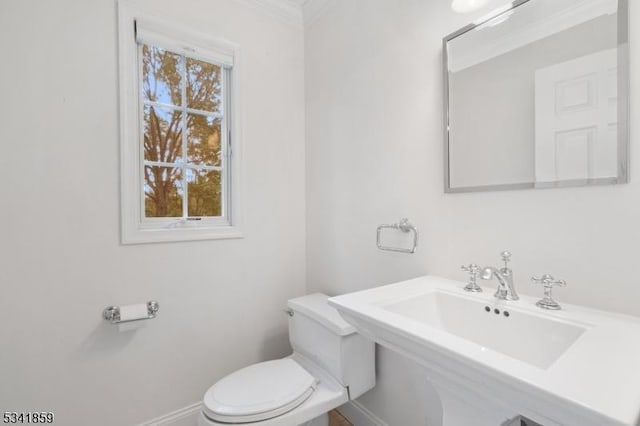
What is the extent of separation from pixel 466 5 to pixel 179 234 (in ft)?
5.41

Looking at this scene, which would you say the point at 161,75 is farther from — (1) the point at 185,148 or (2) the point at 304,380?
(2) the point at 304,380

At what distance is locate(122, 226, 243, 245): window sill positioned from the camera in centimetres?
147

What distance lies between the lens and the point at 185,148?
65.7 inches

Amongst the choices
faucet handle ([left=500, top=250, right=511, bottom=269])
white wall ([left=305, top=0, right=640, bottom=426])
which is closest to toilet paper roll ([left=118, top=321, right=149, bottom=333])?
white wall ([left=305, top=0, right=640, bottom=426])

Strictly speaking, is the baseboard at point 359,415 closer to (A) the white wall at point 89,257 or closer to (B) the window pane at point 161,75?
(A) the white wall at point 89,257

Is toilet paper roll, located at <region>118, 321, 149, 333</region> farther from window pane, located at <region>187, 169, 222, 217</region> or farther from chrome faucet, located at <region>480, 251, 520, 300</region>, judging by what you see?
chrome faucet, located at <region>480, 251, 520, 300</region>

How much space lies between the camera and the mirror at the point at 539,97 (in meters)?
0.82

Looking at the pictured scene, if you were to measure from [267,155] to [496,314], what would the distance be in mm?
1474

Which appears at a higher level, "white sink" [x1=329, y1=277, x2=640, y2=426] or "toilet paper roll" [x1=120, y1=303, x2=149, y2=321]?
"white sink" [x1=329, y1=277, x2=640, y2=426]

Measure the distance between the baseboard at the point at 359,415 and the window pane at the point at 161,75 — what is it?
6.29 ft

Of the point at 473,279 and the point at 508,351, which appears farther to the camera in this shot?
the point at 473,279

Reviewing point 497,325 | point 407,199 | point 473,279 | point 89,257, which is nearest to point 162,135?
point 89,257

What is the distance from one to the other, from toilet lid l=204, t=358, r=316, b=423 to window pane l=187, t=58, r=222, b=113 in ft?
4.73

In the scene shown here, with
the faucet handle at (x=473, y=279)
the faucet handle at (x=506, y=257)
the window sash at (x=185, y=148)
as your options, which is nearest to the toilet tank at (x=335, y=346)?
the faucet handle at (x=473, y=279)
